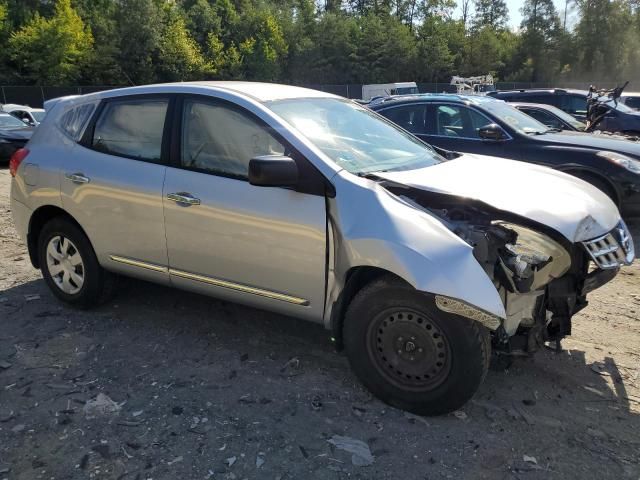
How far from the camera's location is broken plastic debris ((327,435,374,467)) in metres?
2.78

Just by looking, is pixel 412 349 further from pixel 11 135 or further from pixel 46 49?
pixel 46 49

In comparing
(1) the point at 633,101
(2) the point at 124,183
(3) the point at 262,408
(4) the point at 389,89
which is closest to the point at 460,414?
(3) the point at 262,408

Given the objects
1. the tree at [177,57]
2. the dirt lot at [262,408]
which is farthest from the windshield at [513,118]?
the tree at [177,57]

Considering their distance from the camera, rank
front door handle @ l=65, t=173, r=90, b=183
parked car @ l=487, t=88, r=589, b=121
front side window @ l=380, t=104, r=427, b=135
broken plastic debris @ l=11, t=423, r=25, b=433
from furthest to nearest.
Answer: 1. parked car @ l=487, t=88, r=589, b=121
2. front side window @ l=380, t=104, r=427, b=135
3. front door handle @ l=65, t=173, r=90, b=183
4. broken plastic debris @ l=11, t=423, r=25, b=433

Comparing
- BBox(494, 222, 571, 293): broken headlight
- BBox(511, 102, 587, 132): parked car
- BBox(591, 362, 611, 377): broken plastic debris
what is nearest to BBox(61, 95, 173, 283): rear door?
BBox(494, 222, 571, 293): broken headlight

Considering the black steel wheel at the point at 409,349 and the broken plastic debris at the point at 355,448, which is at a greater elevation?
the black steel wheel at the point at 409,349

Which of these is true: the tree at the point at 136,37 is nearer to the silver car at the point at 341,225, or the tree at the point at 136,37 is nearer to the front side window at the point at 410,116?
the front side window at the point at 410,116

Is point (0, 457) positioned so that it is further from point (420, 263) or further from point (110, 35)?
point (110, 35)

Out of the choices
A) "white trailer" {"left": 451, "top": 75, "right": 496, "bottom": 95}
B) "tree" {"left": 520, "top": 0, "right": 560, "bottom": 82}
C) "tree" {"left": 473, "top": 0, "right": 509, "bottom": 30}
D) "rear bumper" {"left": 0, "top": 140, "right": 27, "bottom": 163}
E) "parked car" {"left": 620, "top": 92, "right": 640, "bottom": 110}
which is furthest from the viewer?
"tree" {"left": 473, "top": 0, "right": 509, "bottom": 30}

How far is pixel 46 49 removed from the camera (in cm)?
3775

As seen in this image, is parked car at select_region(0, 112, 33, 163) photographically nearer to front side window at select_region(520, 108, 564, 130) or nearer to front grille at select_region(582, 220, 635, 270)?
front side window at select_region(520, 108, 564, 130)

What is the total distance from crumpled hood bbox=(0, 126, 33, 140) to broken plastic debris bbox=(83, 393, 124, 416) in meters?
12.4

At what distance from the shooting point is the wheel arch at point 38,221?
14.8 ft

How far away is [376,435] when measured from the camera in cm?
298
